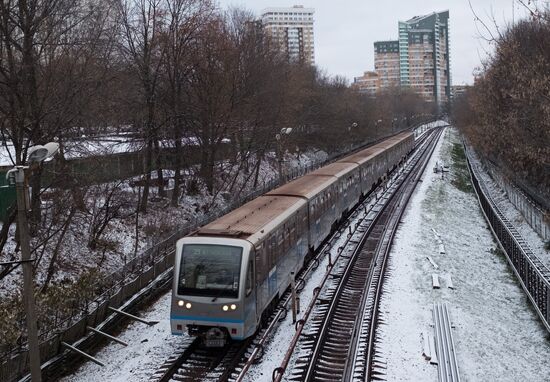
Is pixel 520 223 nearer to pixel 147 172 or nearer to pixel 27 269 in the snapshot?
pixel 147 172

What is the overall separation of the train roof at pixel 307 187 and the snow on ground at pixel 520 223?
32.4 ft

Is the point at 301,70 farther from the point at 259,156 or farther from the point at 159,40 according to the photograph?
the point at 159,40

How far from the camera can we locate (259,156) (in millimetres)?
38719

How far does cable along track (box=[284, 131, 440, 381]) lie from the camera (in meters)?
12.2

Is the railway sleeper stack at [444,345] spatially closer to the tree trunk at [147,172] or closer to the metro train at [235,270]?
the metro train at [235,270]

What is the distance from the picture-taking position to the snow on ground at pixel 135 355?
12359 mm

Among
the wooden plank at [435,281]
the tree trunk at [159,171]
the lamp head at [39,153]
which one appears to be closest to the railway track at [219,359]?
the wooden plank at [435,281]

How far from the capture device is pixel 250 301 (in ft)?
41.6

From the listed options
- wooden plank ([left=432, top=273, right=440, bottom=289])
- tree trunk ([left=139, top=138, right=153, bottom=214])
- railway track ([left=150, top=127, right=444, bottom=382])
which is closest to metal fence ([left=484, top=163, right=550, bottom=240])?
wooden plank ([left=432, top=273, right=440, bottom=289])

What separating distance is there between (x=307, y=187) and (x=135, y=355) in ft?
33.4

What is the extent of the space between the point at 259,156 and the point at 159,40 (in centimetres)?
1127

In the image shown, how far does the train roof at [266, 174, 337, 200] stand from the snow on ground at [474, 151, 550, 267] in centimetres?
989

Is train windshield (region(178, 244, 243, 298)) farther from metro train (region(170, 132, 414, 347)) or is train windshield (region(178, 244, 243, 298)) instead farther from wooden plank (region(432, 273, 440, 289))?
wooden plank (region(432, 273, 440, 289))

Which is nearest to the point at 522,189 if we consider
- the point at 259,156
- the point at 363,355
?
the point at 259,156
